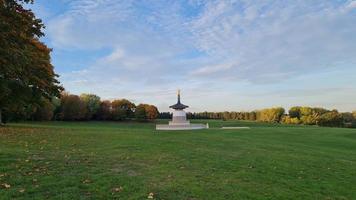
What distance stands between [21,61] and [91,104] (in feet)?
237

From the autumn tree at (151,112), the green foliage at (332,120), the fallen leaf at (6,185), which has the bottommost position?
the fallen leaf at (6,185)

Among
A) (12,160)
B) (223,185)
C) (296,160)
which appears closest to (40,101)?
(12,160)

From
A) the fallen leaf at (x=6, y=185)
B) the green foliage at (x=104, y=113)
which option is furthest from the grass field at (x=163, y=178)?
the green foliage at (x=104, y=113)

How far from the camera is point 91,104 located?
8338 cm

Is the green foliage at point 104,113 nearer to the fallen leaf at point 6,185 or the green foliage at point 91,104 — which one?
the green foliage at point 91,104

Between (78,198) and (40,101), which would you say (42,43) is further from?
(78,198)

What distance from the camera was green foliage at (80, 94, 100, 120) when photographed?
82.2 m

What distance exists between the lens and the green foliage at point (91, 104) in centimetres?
8224

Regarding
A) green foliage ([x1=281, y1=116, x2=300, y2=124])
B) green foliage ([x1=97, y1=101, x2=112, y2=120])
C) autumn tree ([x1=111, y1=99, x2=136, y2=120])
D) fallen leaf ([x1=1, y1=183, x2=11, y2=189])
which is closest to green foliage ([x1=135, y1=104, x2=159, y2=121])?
autumn tree ([x1=111, y1=99, x2=136, y2=120])

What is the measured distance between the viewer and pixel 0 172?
8797 mm

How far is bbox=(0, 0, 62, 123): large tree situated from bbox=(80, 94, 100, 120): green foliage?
48.2 m

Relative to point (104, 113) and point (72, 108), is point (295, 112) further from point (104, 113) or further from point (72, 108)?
point (72, 108)

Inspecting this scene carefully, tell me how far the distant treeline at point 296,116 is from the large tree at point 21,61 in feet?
256

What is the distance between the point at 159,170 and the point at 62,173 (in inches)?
104
